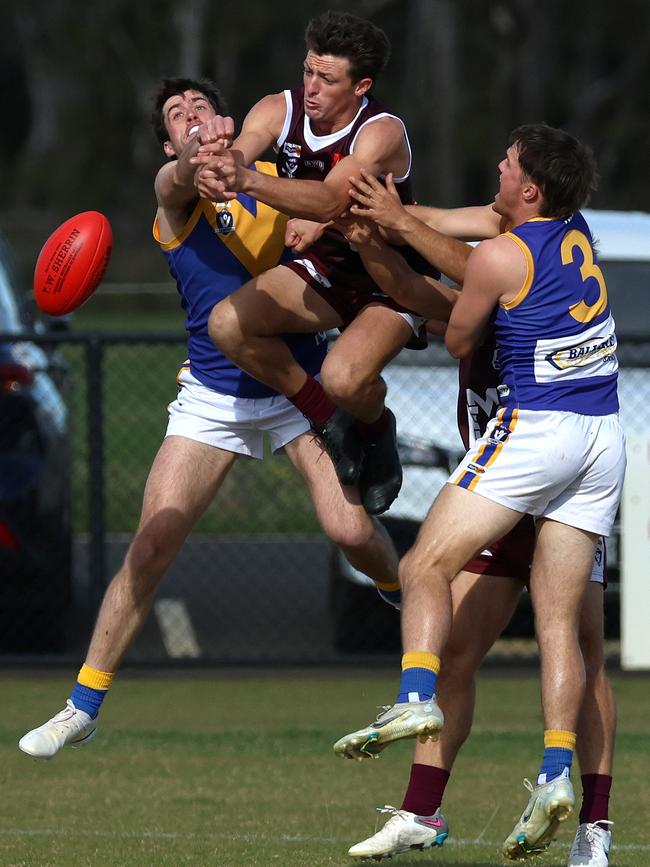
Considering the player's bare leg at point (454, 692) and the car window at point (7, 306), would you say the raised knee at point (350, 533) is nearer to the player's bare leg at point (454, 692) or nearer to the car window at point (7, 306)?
the player's bare leg at point (454, 692)

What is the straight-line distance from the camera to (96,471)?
10352 millimetres

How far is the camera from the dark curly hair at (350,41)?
5.95 m

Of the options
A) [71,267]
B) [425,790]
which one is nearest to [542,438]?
[425,790]

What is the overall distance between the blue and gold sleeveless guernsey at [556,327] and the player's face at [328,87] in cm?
100

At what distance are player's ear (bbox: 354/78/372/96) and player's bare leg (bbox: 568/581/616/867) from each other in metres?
1.97

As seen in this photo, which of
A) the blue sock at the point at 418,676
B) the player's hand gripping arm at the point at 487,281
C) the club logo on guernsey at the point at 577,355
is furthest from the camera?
the club logo on guernsey at the point at 577,355

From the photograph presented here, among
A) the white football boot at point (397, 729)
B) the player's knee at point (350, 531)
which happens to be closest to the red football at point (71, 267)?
the player's knee at point (350, 531)

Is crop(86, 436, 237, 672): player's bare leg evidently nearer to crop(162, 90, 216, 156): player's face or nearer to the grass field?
the grass field

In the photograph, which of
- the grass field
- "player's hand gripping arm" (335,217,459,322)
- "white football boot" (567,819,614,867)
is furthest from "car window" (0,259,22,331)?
"white football boot" (567,819,614,867)

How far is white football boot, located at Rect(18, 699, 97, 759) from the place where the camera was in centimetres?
598

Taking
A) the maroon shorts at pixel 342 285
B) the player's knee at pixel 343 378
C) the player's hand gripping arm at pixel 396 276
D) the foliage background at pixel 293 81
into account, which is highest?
the player's hand gripping arm at pixel 396 276

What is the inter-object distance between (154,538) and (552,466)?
6.01 feet

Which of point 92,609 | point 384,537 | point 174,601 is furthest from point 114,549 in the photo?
point 384,537

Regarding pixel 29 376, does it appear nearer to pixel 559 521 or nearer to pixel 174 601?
pixel 174 601
